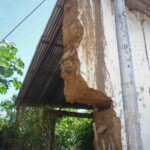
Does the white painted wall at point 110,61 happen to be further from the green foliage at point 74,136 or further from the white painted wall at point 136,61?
Result: the green foliage at point 74,136

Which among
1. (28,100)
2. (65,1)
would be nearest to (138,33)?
(65,1)

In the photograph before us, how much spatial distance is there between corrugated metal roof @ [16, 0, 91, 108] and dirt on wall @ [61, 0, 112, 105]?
0.70 metres

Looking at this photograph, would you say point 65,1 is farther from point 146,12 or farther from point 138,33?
point 146,12

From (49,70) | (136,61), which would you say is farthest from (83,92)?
(49,70)

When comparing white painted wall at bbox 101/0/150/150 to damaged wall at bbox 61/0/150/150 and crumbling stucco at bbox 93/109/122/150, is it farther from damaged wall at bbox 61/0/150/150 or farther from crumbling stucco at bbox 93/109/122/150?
crumbling stucco at bbox 93/109/122/150

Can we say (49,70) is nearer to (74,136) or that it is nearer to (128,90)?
(74,136)

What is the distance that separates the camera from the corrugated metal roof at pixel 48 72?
500 cm

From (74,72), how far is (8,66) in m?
3.87

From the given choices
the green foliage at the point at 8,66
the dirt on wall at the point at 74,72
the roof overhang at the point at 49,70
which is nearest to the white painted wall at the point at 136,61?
the dirt on wall at the point at 74,72

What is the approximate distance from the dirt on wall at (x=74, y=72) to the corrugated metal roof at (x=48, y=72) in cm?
70

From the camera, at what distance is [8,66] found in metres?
7.10

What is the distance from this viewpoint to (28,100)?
7391 millimetres

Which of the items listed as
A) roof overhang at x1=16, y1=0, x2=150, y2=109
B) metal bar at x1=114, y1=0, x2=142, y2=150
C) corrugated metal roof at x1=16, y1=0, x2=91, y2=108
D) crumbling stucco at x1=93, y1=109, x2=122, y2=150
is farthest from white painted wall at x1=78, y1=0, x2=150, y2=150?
metal bar at x1=114, y1=0, x2=142, y2=150

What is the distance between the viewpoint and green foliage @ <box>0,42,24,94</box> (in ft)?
22.9
